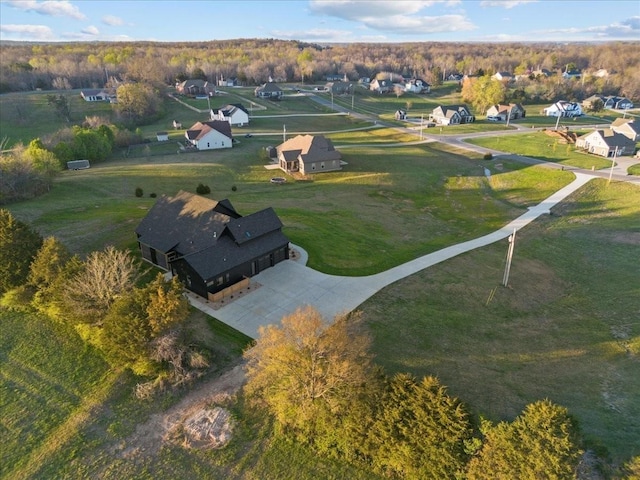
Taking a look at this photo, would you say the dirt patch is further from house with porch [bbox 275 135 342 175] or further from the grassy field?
house with porch [bbox 275 135 342 175]

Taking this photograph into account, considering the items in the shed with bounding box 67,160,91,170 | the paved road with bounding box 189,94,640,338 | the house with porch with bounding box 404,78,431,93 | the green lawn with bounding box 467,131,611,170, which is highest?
the house with porch with bounding box 404,78,431,93

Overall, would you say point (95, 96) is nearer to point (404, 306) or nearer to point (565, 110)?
point (404, 306)

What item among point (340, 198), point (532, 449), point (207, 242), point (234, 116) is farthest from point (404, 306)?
point (234, 116)

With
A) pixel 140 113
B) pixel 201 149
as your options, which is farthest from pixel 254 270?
pixel 140 113

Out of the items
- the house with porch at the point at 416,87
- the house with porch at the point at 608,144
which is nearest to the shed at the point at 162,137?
the house with porch at the point at 608,144

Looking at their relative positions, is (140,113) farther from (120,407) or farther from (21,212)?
(120,407)

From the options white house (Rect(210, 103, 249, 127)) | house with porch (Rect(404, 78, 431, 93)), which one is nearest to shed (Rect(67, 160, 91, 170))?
white house (Rect(210, 103, 249, 127))
